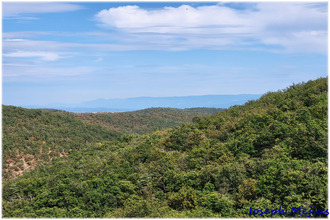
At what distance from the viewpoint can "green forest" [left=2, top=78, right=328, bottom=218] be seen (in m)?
19.5

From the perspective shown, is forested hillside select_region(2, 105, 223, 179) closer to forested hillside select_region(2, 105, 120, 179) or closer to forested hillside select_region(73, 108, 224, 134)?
forested hillside select_region(2, 105, 120, 179)

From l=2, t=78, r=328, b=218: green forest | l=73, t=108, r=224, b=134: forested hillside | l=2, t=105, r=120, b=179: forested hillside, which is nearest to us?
l=2, t=78, r=328, b=218: green forest

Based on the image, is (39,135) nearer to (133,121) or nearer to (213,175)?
(133,121)

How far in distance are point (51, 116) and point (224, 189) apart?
68407 mm

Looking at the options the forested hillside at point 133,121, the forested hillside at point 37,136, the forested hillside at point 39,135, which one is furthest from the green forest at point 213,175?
the forested hillside at point 133,121

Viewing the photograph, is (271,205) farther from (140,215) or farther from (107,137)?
(107,137)

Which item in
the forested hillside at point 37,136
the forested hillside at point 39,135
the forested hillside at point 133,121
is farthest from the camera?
the forested hillside at point 133,121

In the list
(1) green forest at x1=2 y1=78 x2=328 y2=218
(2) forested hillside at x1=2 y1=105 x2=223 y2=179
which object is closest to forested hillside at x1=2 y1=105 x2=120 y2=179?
(2) forested hillside at x1=2 y1=105 x2=223 y2=179

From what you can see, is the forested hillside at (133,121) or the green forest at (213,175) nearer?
the green forest at (213,175)

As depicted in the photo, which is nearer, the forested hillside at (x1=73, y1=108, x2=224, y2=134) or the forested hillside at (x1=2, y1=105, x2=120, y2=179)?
the forested hillside at (x1=2, y1=105, x2=120, y2=179)

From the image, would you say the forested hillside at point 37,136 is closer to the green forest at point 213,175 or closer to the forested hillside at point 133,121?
the forested hillside at point 133,121

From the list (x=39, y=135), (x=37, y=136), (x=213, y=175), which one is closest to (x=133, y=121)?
(x=39, y=135)

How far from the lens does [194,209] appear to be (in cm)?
2073

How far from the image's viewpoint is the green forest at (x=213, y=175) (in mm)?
19531
